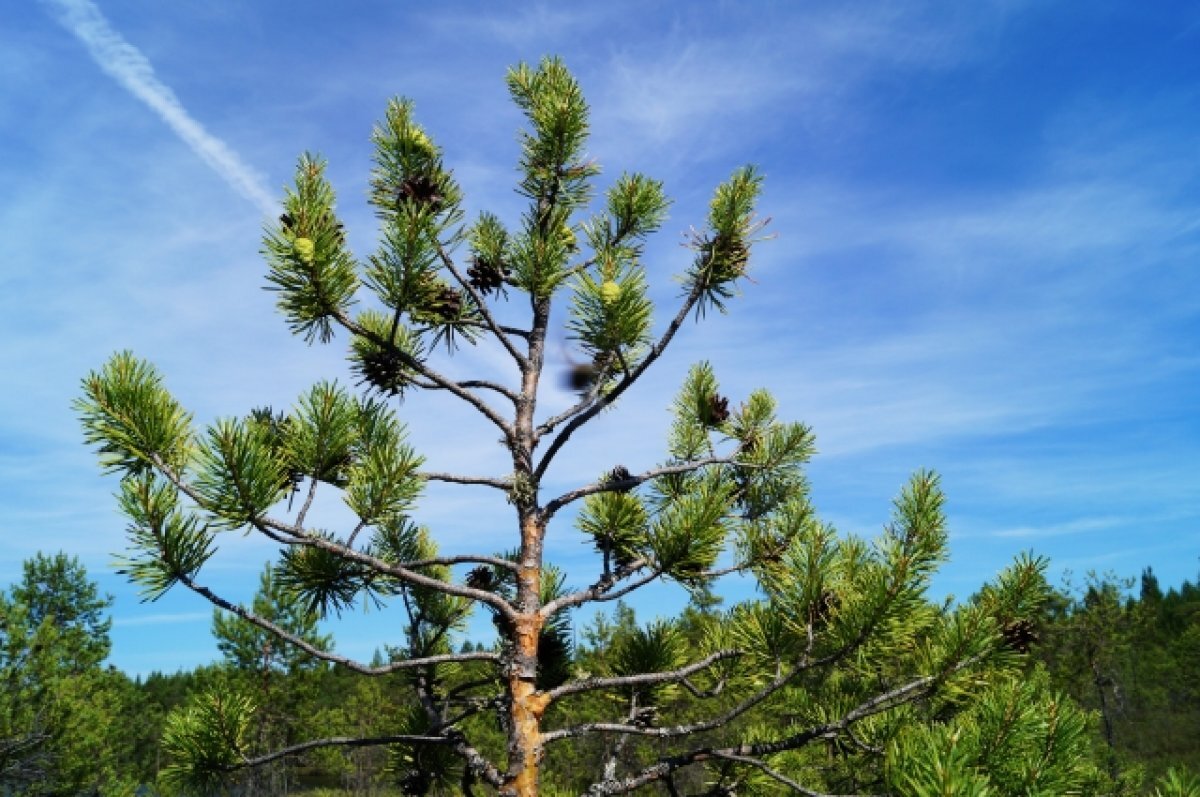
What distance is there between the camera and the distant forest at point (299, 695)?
8.88 metres

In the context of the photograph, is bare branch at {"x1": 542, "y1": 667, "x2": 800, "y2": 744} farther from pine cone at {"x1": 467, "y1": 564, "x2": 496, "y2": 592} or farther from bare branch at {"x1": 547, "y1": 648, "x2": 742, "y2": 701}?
pine cone at {"x1": 467, "y1": 564, "x2": 496, "y2": 592}

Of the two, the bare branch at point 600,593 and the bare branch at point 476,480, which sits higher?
the bare branch at point 476,480

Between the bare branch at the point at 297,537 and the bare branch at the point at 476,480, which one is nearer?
the bare branch at the point at 297,537

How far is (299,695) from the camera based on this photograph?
82.4 ft

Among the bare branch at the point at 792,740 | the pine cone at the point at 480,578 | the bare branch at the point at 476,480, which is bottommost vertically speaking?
the bare branch at the point at 792,740

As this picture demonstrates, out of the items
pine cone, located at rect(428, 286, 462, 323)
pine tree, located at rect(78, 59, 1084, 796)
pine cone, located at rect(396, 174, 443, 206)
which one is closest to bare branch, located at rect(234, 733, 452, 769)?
pine tree, located at rect(78, 59, 1084, 796)

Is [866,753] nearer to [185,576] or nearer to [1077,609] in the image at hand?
[185,576]

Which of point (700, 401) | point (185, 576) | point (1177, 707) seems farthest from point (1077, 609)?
point (185, 576)

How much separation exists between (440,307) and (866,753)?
3.37 m

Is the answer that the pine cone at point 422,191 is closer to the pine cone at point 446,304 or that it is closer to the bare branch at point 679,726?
the pine cone at point 446,304

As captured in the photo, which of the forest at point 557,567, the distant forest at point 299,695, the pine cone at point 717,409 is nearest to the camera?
the forest at point 557,567

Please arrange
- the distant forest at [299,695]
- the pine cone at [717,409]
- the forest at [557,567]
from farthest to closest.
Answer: the distant forest at [299,695]
the pine cone at [717,409]
the forest at [557,567]

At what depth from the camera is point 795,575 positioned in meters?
3.71

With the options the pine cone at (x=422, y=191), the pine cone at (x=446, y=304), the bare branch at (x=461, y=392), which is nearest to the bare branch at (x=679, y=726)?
the bare branch at (x=461, y=392)
